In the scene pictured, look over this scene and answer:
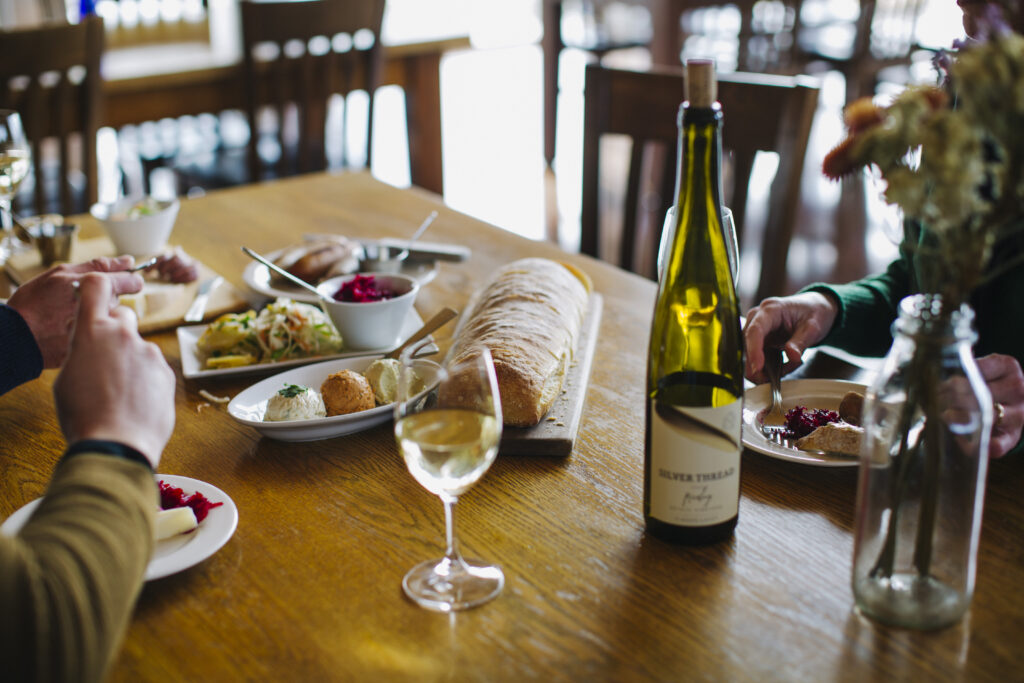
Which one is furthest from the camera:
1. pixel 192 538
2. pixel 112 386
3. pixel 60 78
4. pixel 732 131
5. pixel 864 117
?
pixel 60 78

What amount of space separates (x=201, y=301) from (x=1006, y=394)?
113 centimetres

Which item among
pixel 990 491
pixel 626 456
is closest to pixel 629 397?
pixel 626 456

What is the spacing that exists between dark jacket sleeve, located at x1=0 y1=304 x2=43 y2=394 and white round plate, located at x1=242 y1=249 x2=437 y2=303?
0.38 m

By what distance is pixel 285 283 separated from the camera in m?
1.50

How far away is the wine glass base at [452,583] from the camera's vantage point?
2.47 ft

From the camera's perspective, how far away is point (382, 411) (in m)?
1.04

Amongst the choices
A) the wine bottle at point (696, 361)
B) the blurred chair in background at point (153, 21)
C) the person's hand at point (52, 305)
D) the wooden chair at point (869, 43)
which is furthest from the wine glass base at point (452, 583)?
the wooden chair at point (869, 43)

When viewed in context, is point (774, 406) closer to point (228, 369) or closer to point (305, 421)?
point (305, 421)

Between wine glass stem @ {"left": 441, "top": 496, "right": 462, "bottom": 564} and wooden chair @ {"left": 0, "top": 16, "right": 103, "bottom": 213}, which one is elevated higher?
wooden chair @ {"left": 0, "top": 16, "right": 103, "bottom": 213}

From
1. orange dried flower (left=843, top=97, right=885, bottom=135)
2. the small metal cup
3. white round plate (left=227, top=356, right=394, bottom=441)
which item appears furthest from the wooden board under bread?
the small metal cup

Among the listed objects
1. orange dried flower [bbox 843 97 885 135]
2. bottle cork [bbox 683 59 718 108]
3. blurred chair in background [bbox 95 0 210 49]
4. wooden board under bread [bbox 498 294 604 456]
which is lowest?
wooden board under bread [bbox 498 294 604 456]

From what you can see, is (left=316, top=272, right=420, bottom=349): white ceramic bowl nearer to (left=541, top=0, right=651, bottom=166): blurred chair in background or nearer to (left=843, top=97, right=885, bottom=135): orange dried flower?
(left=843, top=97, right=885, bottom=135): orange dried flower

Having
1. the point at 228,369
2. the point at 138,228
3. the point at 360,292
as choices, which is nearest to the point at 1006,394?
the point at 360,292

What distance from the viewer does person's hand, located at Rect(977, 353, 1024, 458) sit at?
875 mm
